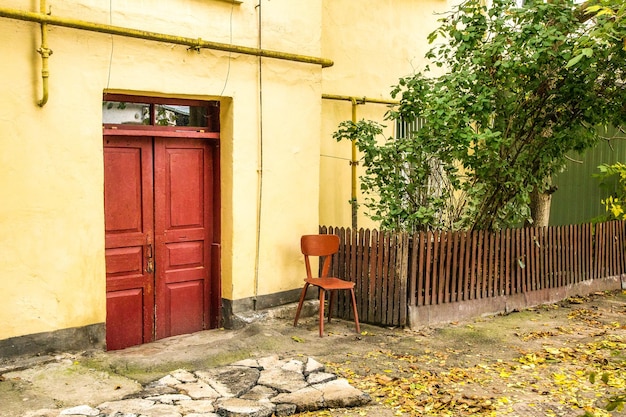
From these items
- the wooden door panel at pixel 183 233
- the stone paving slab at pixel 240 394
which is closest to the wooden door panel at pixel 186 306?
the wooden door panel at pixel 183 233

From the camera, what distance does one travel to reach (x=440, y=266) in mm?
8219

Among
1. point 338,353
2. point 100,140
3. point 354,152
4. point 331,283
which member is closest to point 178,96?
point 100,140

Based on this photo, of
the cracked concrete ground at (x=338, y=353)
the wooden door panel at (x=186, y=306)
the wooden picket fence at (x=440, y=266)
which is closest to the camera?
the cracked concrete ground at (x=338, y=353)

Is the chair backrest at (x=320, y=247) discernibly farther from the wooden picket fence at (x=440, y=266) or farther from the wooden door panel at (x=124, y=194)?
the wooden door panel at (x=124, y=194)

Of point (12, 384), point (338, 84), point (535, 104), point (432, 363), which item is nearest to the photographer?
point (12, 384)

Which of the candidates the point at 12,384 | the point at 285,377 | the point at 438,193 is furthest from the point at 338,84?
the point at 12,384

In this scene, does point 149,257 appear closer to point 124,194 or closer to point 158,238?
point 158,238

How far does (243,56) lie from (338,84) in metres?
2.59

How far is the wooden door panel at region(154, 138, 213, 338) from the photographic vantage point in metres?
7.30

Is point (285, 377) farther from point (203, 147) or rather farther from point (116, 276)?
point (203, 147)

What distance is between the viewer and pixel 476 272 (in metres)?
8.66

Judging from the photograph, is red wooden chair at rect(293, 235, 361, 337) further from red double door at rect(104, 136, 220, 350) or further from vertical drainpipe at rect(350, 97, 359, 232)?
vertical drainpipe at rect(350, 97, 359, 232)

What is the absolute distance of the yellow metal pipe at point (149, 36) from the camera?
5.67 meters

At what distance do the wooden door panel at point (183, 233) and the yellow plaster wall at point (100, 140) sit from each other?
27 cm
